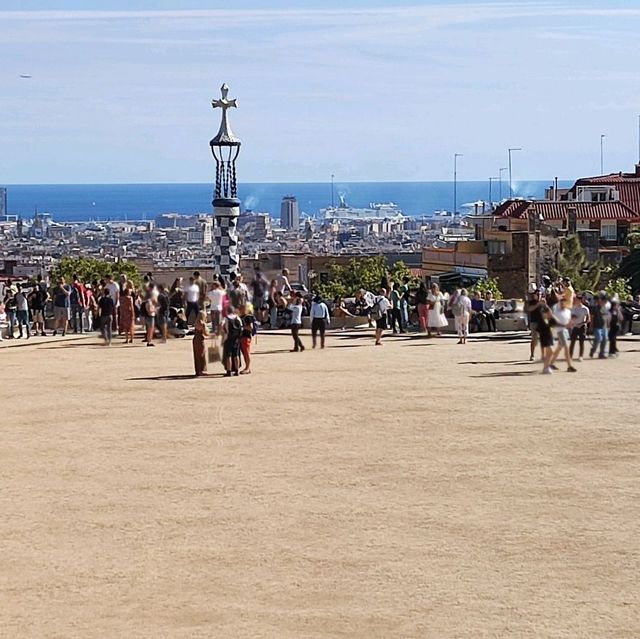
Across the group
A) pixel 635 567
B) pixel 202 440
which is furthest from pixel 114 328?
pixel 635 567

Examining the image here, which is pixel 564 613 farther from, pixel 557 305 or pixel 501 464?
pixel 557 305

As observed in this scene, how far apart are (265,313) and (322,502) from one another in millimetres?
16002

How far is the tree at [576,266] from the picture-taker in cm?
5719

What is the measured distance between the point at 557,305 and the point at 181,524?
11587 mm

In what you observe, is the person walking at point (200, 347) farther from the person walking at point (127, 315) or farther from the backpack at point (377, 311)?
the backpack at point (377, 311)

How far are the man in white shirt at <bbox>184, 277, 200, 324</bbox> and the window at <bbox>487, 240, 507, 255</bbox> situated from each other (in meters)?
32.4

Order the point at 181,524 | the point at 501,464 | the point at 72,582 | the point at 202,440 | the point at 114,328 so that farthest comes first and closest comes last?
the point at 114,328 → the point at 202,440 → the point at 501,464 → the point at 181,524 → the point at 72,582

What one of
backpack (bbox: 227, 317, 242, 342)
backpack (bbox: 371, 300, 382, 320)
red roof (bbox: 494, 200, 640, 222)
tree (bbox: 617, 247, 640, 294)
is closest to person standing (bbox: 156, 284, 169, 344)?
backpack (bbox: 371, 300, 382, 320)

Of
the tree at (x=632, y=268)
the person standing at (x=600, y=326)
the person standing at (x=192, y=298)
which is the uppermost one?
the tree at (x=632, y=268)

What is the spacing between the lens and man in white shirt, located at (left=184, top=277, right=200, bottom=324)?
28578mm

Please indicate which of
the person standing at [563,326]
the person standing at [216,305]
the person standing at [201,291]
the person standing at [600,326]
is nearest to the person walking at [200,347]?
the person standing at [216,305]

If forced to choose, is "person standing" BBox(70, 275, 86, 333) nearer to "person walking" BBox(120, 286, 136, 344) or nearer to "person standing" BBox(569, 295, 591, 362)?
"person walking" BBox(120, 286, 136, 344)

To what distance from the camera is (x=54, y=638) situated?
10.9 metres

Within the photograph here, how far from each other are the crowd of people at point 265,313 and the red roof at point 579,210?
3972cm
